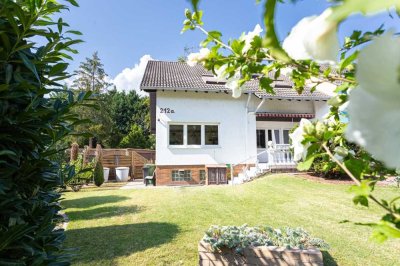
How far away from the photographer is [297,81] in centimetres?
139

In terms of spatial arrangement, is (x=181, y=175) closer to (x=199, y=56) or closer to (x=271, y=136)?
(x=271, y=136)

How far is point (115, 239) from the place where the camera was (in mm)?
5438

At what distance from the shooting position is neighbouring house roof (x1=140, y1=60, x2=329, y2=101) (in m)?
15.0

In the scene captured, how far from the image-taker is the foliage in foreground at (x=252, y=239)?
3.76 m

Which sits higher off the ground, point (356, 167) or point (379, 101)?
point (379, 101)

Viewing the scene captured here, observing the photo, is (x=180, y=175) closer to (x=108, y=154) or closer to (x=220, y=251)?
(x=108, y=154)

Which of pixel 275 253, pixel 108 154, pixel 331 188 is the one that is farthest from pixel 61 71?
pixel 108 154

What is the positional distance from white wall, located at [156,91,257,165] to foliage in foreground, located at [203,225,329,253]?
34.9 ft

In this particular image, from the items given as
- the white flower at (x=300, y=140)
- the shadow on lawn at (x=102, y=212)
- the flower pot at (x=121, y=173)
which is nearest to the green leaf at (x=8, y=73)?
the white flower at (x=300, y=140)

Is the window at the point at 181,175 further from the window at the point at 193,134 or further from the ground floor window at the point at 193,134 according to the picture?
the window at the point at 193,134

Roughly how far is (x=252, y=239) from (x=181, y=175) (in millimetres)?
10969

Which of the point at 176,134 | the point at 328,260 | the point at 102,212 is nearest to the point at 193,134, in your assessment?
the point at 176,134

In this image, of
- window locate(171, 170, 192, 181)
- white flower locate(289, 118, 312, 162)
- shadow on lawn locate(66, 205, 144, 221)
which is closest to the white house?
window locate(171, 170, 192, 181)

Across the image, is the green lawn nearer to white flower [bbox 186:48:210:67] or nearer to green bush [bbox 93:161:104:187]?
white flower [bbox 186:48:210:67]
